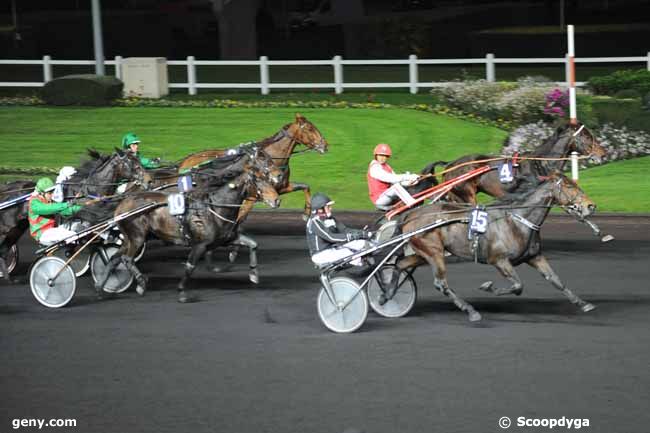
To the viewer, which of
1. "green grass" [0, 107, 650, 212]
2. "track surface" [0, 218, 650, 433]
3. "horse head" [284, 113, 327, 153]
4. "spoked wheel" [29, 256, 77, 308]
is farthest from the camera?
"green grass" [0, 107, 650, 212]

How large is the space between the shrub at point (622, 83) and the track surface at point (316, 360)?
956 cm

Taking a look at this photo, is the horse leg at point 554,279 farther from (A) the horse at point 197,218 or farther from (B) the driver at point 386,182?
(A) the horse at point 197,218

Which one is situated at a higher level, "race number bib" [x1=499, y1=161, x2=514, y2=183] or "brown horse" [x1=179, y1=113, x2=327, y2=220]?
"brown horse" [x1=179, y1=113, x2=327, y2=220]

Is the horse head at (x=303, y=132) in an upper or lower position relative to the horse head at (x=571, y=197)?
upper

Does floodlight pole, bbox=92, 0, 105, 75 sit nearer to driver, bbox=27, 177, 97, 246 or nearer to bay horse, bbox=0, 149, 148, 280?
bay horse, bbox=0, 149, 148, 280

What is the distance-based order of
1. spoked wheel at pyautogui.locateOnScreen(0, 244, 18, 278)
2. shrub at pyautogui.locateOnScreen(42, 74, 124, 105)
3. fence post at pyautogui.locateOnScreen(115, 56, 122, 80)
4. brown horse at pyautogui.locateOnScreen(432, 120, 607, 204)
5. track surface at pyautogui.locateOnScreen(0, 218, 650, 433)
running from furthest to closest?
1. fence post at pyautogui.locateOnScreen(115, 56, 122, 80)
2. shrub at pyautogui.locateOnScreen(42, 74, 124, 105)
3. spoked wheel at pyautogui.locateOnScreen(0, 244, 18, 278)
4. brown horse at pyautogui.locateOnScreen(432, 120, 607, 204)
5. track surface at pyautogui.locateOnScreen(0, 218, 650, 433)

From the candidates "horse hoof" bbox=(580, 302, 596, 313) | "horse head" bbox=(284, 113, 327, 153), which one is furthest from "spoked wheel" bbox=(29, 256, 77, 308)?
"horse hoof" bbox=(580, 302, 596, 313)

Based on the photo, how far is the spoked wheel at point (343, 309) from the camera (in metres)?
10.9

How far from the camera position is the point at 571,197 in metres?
11.1

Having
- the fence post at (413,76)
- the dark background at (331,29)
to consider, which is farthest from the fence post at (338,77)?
the dark background at (331,29)

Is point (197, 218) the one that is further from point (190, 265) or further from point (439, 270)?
point (439, 270)

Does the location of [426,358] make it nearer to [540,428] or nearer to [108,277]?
[540,428]

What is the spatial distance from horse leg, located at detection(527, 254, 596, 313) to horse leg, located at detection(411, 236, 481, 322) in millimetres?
760

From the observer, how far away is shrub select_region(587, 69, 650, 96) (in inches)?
877
